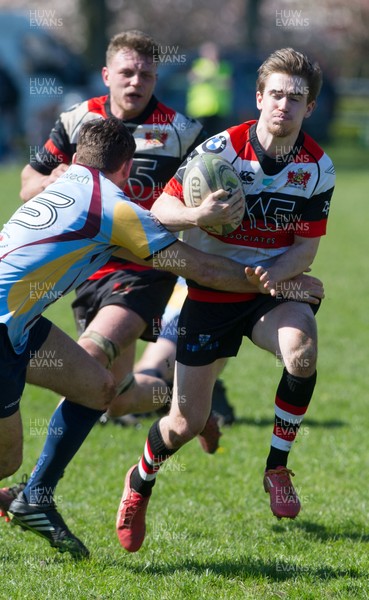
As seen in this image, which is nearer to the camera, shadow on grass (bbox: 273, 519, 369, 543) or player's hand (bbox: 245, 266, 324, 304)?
player's hand (bbox: 245, 266, 324, 304)

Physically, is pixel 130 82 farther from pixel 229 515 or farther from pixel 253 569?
pixel 253 569

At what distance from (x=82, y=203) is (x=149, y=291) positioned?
66.9 inches

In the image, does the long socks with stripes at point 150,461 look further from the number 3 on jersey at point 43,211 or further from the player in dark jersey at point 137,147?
the number 3 on jersey at point 43,211

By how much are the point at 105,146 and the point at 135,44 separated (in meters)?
1.62

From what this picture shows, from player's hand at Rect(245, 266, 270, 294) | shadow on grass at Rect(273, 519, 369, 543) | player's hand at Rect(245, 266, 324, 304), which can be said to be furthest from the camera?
shadow on grass at Rect(273, 519, 369, 543)

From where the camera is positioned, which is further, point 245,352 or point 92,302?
point 245,352

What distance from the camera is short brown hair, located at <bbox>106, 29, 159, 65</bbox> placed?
6094 millimetres

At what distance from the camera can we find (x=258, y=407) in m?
8.35

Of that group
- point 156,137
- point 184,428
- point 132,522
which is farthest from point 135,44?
point 132,522

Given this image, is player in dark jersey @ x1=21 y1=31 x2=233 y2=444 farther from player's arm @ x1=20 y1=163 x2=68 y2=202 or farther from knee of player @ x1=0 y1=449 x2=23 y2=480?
knee of player @ x1=0 y1=449 x2=23 y2=480

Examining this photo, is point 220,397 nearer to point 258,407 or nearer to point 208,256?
point 258,407

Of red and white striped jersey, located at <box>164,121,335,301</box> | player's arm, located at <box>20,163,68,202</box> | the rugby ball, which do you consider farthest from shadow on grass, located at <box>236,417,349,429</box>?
the rugby ball

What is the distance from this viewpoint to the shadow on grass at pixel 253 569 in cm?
464

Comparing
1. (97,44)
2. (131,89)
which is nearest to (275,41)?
(97,44)
